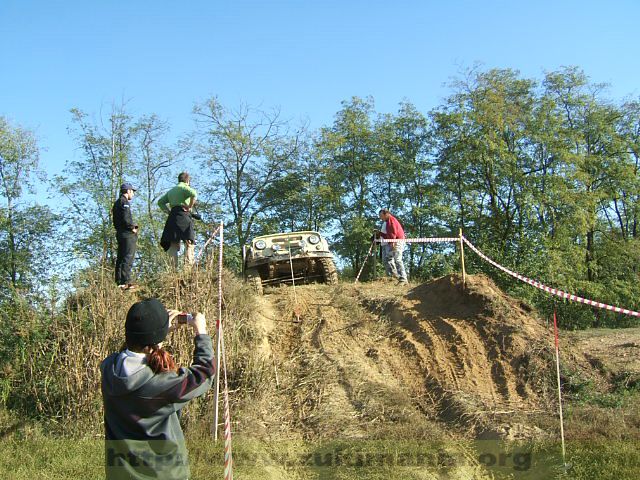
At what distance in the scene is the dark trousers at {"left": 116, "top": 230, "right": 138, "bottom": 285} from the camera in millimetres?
8438

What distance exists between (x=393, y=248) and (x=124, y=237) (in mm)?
5835

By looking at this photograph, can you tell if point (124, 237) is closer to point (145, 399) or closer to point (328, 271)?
point (328, 271)

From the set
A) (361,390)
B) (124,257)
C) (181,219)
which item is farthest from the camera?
(181,219)

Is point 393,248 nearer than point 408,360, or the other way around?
point 408,360

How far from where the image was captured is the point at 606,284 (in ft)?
85.4

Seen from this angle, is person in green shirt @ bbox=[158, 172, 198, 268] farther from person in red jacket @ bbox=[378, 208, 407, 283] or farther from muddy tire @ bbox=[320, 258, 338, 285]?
person in red jacket @ bbox=[378, 208, 407, 283]

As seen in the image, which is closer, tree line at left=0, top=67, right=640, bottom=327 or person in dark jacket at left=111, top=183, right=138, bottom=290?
person in dark jacket at left=111, top=183, right=138, bottom=290

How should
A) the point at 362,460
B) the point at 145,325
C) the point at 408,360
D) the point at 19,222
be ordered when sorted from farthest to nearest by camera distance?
1. the point at 19,222
2. the point at 408,360
3. the point at 362,460
4. the point at 145,325

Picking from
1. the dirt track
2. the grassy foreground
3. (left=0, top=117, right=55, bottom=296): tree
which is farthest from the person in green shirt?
(left=0, top=117, right=55, bottom=296): tree

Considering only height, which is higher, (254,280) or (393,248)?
(393,248)

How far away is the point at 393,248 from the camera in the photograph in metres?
12.2

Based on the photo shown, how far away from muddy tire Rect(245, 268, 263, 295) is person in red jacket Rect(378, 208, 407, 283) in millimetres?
2826

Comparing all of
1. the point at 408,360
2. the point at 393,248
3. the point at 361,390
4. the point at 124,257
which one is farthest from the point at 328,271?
the point at 124,257

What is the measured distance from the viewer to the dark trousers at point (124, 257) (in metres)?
8.44
